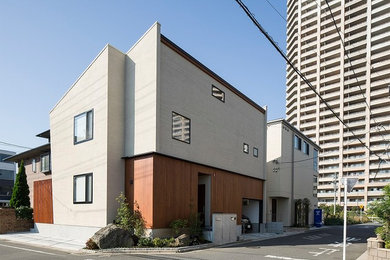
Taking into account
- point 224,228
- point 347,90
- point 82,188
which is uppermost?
point 347,90

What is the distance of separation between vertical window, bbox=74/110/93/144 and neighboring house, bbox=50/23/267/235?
0.05 m

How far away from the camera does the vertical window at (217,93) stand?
19.1 meters

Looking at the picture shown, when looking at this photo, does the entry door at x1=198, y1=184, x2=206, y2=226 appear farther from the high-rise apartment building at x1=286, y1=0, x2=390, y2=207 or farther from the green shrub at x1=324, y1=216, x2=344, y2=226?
the high-rise apartment building at x1=286, y1=0, x2=390, y2=207

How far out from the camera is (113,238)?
12.6 metres

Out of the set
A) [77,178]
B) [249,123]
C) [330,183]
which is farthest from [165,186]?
[330,183]

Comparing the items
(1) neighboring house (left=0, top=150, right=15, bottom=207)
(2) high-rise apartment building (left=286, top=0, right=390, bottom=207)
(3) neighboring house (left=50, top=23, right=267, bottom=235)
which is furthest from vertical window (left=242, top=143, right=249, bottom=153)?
(2) high-rise apartment building (left=286, top=0, right=390, bottom=207)

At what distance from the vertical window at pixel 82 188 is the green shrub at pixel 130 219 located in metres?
2.13

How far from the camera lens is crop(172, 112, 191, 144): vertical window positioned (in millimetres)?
15726

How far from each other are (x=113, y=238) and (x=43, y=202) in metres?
8.56

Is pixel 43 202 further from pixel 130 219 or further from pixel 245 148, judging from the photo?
pixel 245 148

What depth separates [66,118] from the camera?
18297mm

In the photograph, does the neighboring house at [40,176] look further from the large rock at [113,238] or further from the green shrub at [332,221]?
the green shrub at [332,221]

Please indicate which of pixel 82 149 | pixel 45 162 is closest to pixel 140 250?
pixel 82 149

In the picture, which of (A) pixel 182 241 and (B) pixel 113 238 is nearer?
(B) pixel 113 238
